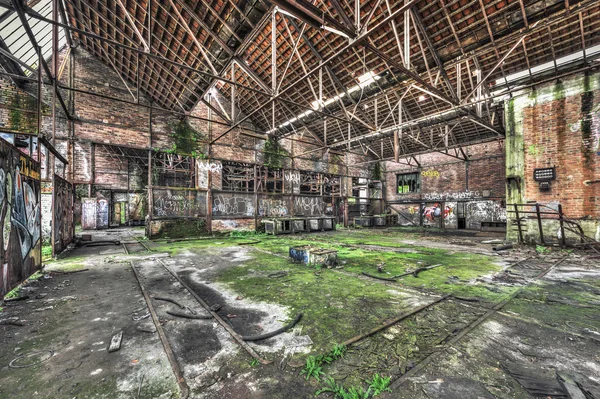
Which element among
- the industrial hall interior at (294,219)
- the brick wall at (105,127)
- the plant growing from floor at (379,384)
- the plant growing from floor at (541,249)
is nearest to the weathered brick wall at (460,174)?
Result: the industrial hall interior at (294,219)

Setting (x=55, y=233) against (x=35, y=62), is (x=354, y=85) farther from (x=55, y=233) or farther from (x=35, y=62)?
(x=35, y=62)

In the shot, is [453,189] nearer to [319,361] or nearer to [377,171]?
[377,171]

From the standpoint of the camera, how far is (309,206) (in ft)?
54.9

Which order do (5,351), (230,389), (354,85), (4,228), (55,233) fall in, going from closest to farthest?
1. (230,389)
2. (5,351)
3. (4,228)
4. (55,233)
5. (354,85)

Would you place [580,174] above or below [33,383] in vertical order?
above

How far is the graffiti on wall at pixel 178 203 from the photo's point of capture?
11312 millimetres

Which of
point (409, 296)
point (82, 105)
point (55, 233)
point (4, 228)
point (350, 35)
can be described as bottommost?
point (409, 296)

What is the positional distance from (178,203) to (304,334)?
11.2 metres

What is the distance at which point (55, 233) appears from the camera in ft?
21.5

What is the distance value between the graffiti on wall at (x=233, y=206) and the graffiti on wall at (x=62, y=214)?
5712mm

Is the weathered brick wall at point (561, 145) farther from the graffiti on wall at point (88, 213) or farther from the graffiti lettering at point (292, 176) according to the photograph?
the graffiti on wall at point (88, 213)

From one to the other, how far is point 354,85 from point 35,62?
15617 millimetres

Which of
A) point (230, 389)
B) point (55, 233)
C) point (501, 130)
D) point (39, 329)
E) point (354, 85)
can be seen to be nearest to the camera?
point (230, 389)

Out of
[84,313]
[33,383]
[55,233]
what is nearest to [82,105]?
[55,233]
